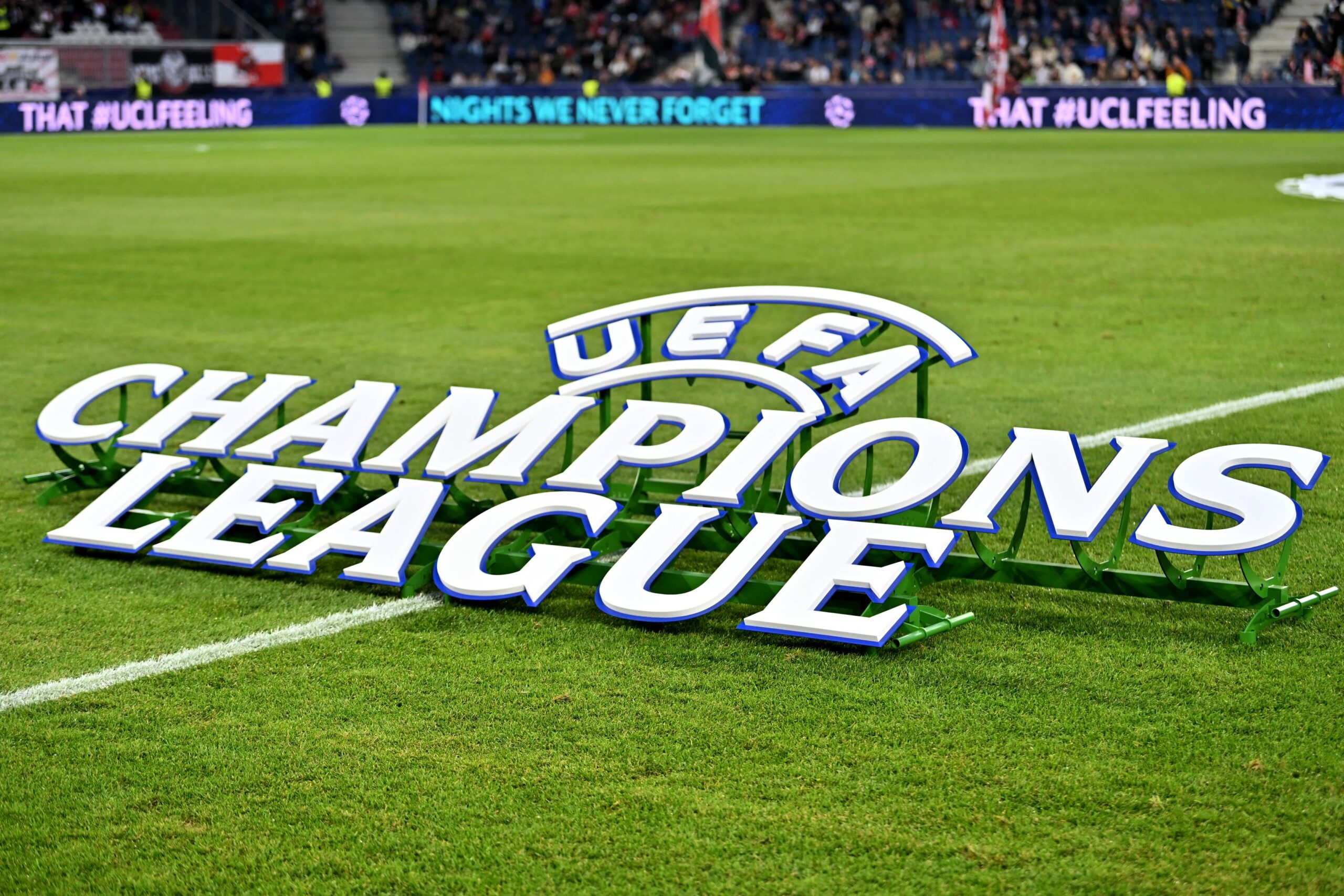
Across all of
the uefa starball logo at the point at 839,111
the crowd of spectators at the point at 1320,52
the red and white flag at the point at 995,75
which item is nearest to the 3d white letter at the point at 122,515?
the red and white flag at the point at 995,75

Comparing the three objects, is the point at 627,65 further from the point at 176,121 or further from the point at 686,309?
the point at 686,309

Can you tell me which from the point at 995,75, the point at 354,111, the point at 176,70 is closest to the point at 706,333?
the point at 995,75

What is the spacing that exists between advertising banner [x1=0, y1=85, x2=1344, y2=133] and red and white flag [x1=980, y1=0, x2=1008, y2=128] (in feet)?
0.80

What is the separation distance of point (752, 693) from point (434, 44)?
50742 millimetres

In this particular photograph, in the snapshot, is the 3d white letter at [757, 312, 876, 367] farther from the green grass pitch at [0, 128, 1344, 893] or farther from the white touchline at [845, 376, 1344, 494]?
the white touchline at [845, 376, 1344, 494]

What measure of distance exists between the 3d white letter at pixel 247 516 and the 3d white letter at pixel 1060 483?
2135 mm

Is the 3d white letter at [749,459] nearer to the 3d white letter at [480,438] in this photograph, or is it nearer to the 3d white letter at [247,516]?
the 3d white letter at [480,438]

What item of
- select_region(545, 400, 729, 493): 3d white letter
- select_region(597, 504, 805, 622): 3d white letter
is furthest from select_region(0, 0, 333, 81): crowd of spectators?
select_region(597, 504, 805, 622): 3d white letter

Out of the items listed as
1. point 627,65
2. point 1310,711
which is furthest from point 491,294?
point 627,65

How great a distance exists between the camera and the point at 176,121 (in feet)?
147

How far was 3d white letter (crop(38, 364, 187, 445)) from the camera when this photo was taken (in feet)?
19.9

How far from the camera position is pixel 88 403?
6.20 m

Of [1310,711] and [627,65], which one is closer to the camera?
[1310,711]

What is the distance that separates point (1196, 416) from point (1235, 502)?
332cm
